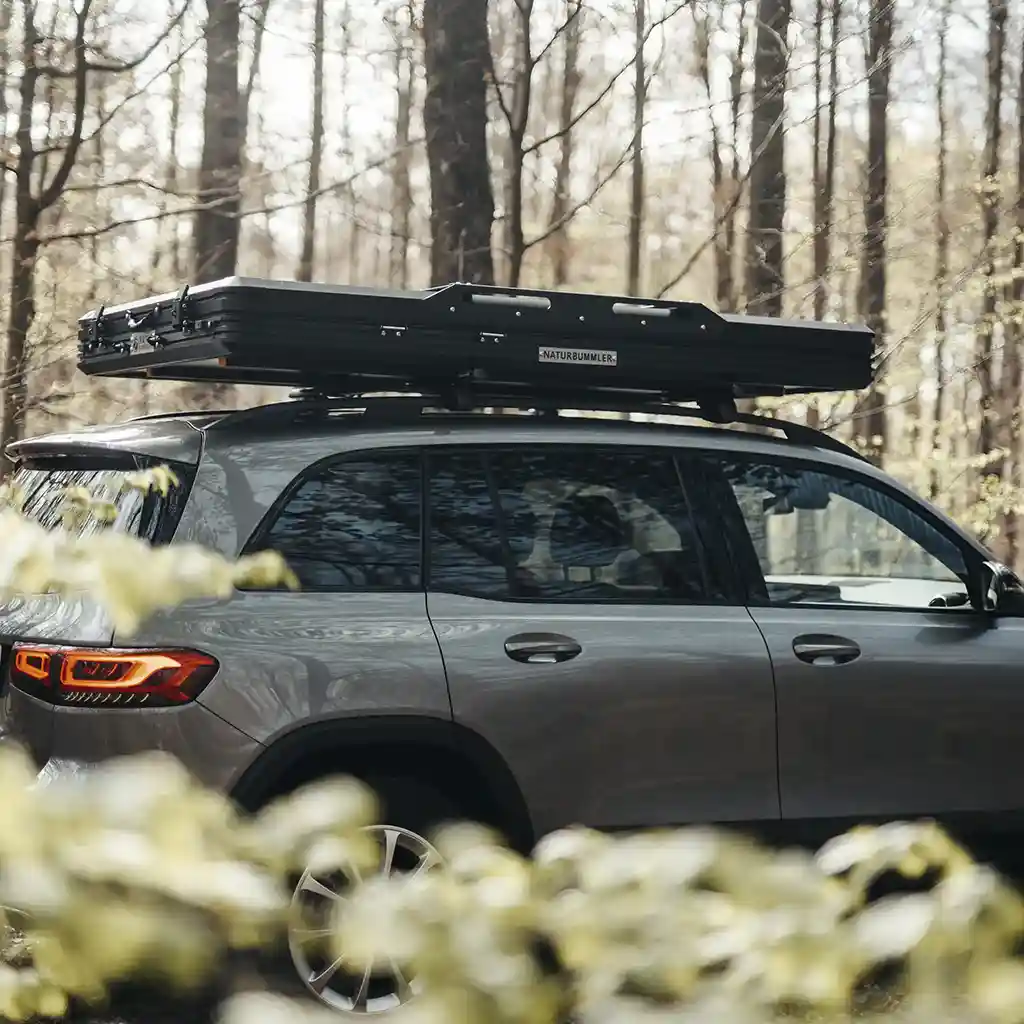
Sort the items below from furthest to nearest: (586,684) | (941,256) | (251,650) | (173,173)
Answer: (941,256), (173,173), (586,684), (251,650)

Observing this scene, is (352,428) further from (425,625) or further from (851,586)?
(851,586)

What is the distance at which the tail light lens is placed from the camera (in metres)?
3.64

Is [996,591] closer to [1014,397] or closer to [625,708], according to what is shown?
[625,708]

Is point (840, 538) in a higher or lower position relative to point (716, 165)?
lower

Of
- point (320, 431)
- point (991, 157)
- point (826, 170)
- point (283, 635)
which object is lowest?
point (283, 635)

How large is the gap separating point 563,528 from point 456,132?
4947mm

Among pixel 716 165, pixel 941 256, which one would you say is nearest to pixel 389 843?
pixel 716 165

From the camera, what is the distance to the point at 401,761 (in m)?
3.98

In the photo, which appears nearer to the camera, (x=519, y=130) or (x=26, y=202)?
(x=26, y=202)

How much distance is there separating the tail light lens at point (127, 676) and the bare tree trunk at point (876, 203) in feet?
14.7

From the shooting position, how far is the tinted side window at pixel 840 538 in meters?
4.64

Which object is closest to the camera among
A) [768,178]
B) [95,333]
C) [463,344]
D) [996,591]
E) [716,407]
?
[463,344]

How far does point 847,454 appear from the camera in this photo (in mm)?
4863

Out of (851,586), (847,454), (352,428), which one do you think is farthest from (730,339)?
(352,428)
